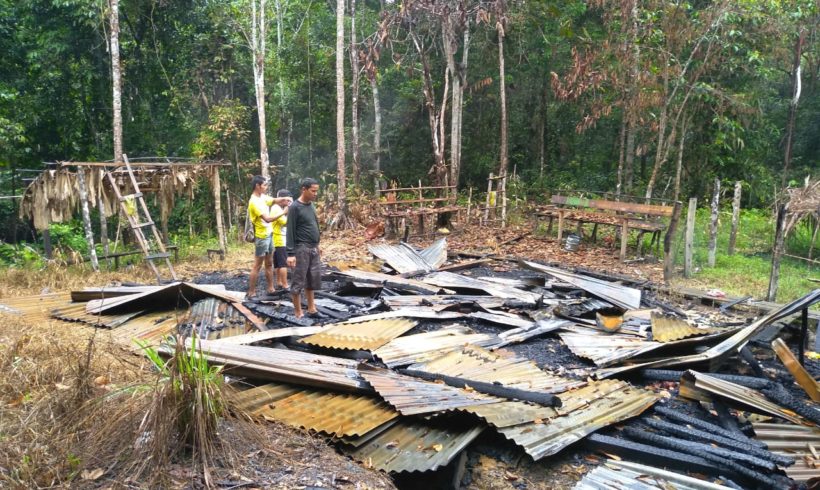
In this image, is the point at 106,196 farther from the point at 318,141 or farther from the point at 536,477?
the point at 318,141

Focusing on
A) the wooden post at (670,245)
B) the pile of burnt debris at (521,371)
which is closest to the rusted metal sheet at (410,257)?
the pile of burnt debris at (521,371)

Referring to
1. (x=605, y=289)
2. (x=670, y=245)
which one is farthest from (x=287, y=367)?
(x=670, y=245)

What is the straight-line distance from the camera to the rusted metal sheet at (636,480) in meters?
4.02

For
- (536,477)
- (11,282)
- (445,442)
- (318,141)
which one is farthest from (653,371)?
(318,141)

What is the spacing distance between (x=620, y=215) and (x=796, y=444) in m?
8.55

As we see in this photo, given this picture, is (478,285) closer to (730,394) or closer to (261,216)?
(261,216)

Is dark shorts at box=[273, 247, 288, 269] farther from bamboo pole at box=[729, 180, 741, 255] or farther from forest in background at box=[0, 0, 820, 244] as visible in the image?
bamboo pole at box=[729, 180, 741, 255]

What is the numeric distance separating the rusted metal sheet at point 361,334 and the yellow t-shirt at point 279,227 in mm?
1824

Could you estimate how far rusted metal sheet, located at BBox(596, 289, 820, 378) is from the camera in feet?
19.2

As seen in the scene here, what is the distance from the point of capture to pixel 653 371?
237 inches

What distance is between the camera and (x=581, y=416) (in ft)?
16.1

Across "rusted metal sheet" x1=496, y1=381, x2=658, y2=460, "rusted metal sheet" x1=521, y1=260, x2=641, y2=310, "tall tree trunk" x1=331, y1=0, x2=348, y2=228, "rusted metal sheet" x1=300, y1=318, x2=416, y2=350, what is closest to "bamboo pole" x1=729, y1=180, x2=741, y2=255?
"rusted metal sheet" x1=521, y1=260, x2=641, y2=310

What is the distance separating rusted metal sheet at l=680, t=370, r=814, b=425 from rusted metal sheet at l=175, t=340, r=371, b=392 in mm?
3053

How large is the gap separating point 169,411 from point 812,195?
9536 mm
